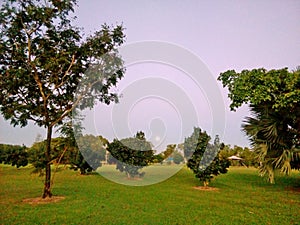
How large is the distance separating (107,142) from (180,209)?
12.2 m

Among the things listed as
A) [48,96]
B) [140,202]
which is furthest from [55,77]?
[140,202]

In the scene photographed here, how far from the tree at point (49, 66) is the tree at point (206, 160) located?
6.16m

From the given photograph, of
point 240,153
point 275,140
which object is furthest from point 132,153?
point 240,153

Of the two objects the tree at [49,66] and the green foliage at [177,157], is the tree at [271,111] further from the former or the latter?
the green foliage at [177,157]

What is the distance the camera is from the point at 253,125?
13.5 m

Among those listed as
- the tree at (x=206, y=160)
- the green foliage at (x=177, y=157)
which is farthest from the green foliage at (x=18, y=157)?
the green foliage at (x=177, y=157)

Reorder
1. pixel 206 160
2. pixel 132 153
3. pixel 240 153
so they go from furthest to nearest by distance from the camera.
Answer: pixel 240 153, pixel 132 153, pixel 206 160

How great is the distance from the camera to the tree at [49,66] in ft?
33.3

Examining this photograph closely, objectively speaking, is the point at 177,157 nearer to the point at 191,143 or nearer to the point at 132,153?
the point at 132,153

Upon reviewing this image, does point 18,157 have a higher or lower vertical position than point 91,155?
lower

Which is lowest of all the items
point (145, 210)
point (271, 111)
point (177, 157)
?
point (145, 210)

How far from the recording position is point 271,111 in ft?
42.0

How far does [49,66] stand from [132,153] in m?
10.5

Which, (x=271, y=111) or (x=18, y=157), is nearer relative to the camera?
(x=18, y=157)
